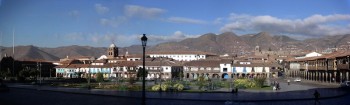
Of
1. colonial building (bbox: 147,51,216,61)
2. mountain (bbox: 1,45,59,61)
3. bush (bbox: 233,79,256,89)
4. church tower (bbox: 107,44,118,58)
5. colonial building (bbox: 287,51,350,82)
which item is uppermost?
colonial building (bbox: 147,51,216,61)

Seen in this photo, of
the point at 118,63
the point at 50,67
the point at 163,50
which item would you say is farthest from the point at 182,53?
the point at 118,63

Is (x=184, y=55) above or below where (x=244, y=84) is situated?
above

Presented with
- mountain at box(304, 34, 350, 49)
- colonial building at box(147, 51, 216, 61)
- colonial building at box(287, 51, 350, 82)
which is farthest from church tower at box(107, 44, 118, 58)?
colonial building at box(147, 51, 216, 61)

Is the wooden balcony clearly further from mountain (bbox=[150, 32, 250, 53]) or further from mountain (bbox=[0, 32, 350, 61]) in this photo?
mountain (bbox=[150, 32, 250, 53])

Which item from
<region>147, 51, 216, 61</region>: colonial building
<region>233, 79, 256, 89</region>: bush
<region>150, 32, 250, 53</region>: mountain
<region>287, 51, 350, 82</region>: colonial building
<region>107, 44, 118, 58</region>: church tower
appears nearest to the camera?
<region>107, 44, 118, 58</region>: church tower

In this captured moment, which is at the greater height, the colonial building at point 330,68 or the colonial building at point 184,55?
the colonial building at point 184,55

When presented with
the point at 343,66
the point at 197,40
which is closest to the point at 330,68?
the point at 343,66

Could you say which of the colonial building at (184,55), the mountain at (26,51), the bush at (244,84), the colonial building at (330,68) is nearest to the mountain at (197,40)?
the mountain at (26,51)

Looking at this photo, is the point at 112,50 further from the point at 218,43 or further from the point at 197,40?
the point at 197,40

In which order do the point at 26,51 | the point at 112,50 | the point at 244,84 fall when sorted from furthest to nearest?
the point at 112,50
the point at 244,84
the point at 26,51

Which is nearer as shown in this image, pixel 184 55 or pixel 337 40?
pixel 337 40

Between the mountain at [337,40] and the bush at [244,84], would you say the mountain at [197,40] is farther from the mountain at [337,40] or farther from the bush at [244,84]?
the bush at [244,84]

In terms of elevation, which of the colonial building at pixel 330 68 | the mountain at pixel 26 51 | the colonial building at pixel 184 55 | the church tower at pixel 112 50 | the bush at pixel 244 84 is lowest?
the bush at pixel 244 84

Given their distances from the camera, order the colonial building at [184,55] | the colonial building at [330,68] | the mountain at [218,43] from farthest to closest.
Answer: the colonial building at [184,55] → the colonial building at [330,68] → the mountain at [218,43]
